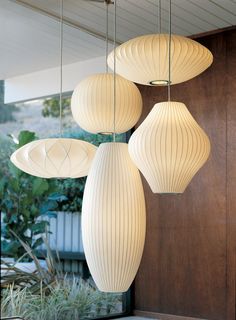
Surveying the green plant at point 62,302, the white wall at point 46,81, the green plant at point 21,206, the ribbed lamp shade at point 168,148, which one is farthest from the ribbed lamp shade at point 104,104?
the green plant at point 62,302

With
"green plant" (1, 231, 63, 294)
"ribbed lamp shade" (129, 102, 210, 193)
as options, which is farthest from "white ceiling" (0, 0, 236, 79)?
"ribbed lamp shade" (129, 102, 210, 193)

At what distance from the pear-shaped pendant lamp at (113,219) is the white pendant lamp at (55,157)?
384mm

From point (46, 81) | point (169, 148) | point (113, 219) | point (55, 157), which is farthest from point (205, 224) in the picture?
point (169, 148)

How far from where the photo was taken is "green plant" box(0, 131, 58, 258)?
4.59 m

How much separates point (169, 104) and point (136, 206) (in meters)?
Answer: 0.58

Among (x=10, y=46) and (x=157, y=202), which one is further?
(x=157, y=202)

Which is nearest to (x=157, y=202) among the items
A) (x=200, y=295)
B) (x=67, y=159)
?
(x=200, y=295)

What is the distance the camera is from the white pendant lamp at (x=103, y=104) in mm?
3738

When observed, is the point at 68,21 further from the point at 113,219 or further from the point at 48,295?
the point at 113,219

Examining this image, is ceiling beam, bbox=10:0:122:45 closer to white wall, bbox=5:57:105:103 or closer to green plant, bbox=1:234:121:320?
white wall, bbox=5:57:105:103

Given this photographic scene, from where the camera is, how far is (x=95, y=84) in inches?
150

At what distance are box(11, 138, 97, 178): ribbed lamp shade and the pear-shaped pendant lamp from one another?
15.1 inches

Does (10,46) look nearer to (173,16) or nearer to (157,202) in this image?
(173,16)

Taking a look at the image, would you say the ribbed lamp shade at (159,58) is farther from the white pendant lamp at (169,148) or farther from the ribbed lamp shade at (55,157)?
the ribbed lamp shade at (55,157)
